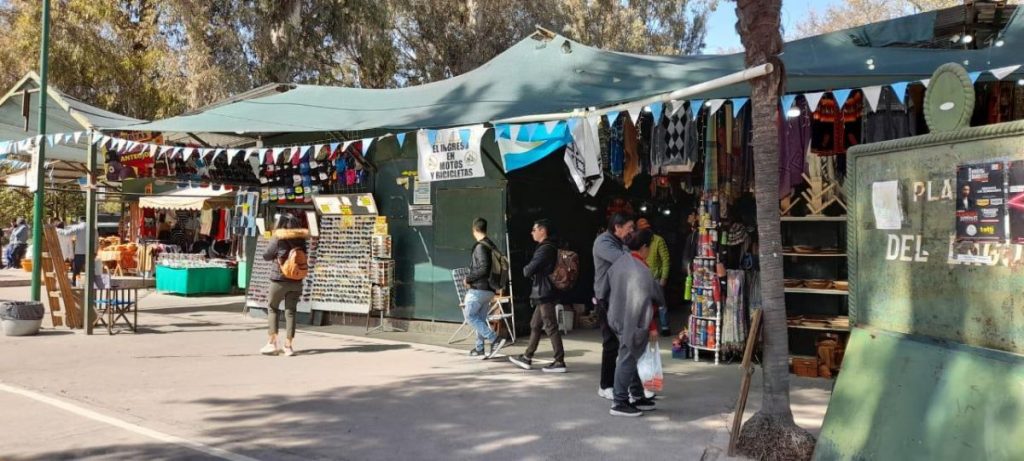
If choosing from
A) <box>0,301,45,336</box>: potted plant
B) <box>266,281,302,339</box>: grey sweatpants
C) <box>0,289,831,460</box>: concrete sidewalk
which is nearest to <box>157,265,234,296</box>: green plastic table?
<box>0,301,45,336</box>: potted plant

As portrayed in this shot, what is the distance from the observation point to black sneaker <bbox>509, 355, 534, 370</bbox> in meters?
8.27

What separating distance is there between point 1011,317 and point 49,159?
→ 17.0m

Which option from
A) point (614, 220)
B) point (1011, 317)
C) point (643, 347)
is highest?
point (614, 220)

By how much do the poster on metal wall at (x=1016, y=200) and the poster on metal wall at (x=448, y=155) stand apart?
6304mm

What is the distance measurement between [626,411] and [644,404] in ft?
1.10

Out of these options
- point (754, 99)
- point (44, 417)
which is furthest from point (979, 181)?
Result: point (44, 417)

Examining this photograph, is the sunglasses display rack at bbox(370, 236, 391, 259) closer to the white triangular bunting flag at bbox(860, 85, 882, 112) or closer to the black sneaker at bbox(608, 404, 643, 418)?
the black sneaker at bbox(608, 404, 643, 418)

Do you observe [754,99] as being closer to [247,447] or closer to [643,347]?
[643,347]

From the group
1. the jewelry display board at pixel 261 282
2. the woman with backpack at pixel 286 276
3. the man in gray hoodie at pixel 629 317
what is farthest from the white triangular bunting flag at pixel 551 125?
the jewelry display board at pixel 261 282

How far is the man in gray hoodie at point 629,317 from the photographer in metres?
6.10

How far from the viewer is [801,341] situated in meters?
8.62

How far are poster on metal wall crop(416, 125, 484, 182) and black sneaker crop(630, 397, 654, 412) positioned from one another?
157 inches

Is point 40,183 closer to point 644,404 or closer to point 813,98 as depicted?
point 644,404

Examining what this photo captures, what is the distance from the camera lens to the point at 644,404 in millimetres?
6422
